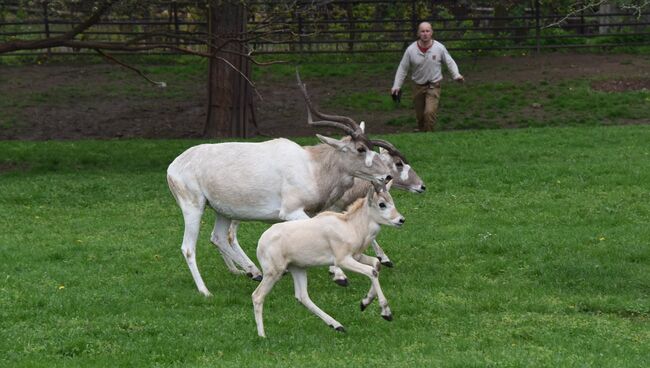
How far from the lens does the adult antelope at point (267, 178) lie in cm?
1124

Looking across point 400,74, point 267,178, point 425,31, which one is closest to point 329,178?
point 267,178

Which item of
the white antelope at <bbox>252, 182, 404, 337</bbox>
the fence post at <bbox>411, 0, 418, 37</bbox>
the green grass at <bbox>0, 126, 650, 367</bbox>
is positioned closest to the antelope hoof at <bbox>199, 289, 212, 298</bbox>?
the green grass at <bbox>0, 126, 650, 367</bbox>

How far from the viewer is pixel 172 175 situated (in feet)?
37.7

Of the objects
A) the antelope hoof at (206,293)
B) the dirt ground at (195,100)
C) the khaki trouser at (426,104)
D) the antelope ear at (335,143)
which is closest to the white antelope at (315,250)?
the antelope hoof at (206,293)

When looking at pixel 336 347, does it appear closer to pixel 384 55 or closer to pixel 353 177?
pixel 353 177

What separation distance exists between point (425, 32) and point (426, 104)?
4.93 feet

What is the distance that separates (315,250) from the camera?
9.30 m

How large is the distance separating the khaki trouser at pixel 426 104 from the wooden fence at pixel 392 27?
6740mm

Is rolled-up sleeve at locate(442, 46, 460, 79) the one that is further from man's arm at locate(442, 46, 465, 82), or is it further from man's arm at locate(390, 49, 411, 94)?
man's arm at locate(390, 49, 411, 94)

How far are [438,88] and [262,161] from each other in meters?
10.2

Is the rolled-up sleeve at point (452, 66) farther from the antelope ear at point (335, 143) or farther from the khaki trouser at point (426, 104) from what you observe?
the antelope ear at point (335, 143)

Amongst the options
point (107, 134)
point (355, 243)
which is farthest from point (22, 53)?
point (355, 243)

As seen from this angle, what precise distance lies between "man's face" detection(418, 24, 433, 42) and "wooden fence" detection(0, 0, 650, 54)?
7.45m

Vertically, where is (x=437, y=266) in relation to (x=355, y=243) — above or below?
below
